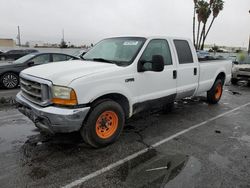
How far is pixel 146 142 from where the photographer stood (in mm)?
4113

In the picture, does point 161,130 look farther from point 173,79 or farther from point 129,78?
point 129,78

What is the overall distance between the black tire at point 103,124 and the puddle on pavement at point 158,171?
68 centimetres

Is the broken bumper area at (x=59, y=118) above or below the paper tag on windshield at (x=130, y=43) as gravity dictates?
below

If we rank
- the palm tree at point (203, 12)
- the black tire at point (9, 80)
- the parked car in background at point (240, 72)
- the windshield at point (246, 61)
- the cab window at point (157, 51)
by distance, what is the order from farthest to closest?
the palm tree at point (203, 12) → the windshield at point (246, 61) → the parked car in background at point (240, 72) → the black tire at point (9, 80) → the cab window at point (157, 51)

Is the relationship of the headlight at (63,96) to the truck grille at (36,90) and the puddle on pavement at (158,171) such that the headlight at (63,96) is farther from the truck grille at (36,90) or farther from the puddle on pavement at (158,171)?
the puddle on pavement at (158,171)

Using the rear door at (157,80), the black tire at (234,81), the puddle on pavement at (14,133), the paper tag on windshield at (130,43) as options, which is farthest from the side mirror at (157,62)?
the black tire at (234,81)

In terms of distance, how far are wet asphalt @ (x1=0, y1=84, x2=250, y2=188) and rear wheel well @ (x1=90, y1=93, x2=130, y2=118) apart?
62 cm

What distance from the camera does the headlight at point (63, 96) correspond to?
3213 millimetres

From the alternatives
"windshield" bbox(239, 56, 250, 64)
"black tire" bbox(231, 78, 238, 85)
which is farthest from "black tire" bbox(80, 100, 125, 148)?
"windshield" bbox(239, 56, 250, 64)

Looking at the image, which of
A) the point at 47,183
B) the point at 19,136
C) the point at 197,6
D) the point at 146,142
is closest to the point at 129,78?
the point at 146,142

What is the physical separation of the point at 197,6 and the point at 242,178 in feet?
107

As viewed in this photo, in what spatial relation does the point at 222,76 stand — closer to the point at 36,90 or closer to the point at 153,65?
the point at 153,65

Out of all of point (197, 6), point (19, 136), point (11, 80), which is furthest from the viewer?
point (197, 6)

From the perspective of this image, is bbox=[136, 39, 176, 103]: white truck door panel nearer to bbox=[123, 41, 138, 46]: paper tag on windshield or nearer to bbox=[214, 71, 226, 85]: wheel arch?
bbox=[123, 41, 138, 46]: paper tag on windshield
